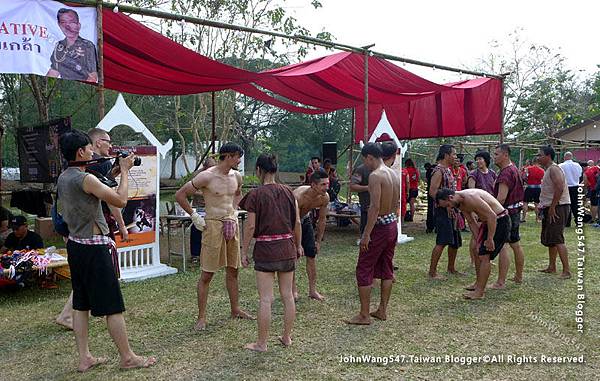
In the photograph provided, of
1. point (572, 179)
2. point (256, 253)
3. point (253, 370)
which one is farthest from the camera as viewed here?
point (572, 179)

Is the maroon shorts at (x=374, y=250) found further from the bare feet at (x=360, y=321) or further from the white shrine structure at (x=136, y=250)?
the white shrine structure at (x=136, y=250)

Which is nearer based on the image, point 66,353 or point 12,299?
point 66,353

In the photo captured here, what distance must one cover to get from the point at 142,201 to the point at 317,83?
13.5 feet

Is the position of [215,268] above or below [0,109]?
below

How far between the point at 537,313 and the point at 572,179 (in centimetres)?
659

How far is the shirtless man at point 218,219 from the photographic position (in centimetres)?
425

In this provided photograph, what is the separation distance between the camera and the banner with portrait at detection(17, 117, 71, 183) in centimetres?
743

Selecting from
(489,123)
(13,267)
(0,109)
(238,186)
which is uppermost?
(0,109)

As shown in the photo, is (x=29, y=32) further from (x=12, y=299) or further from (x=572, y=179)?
(x=572, y=179)

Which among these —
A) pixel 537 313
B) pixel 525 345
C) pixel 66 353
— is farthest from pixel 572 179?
pixel 66 353

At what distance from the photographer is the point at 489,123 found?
12.0 meters

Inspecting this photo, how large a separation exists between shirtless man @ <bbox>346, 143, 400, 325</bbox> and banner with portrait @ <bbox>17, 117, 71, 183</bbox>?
15.8 feet

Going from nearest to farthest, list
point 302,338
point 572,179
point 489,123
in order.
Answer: point 302,338 → point 572,179 → point 489,123

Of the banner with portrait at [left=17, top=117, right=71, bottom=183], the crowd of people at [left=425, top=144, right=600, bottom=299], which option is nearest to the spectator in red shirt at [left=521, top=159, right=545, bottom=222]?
the crowd of people at [left=425, top=144, right=600, bottom=299]
